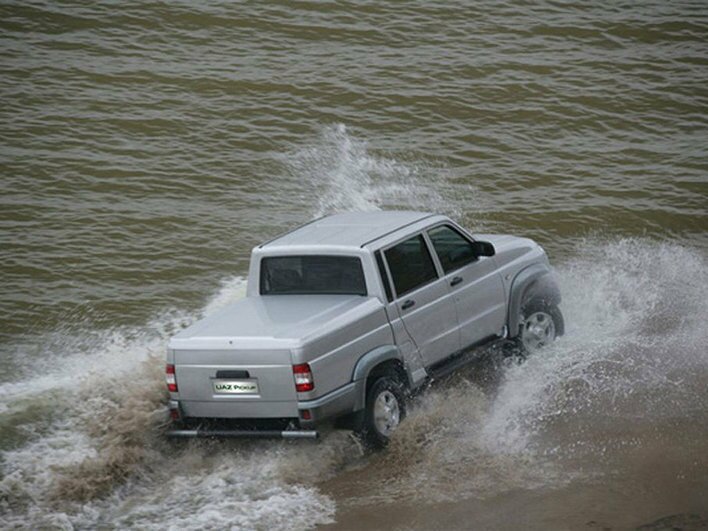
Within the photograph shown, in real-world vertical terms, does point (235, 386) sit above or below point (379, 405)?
above

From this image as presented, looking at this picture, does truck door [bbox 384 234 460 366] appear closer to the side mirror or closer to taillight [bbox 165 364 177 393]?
the side mirror

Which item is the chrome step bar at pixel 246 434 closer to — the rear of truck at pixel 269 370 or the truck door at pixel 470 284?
the rear of truck at pixel 269 370

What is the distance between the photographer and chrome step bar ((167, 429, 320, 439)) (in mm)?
8930

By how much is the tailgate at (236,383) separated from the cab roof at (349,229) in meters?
1.50

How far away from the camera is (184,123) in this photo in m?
18.6

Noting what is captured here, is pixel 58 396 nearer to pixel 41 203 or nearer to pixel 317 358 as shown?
pixel 317 358

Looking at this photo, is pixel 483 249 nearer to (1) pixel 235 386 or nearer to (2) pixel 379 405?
(2) pixel 379 405

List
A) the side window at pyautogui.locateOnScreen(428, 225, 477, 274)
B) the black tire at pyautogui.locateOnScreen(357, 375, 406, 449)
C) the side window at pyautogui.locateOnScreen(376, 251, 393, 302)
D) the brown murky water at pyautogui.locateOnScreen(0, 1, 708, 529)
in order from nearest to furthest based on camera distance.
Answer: the brown murky water at pyautogui.locateOnScreen(0, 1, 708, 529), the black tire at pyautogui.locateOnScreen(357, 375, 406, 449), the side window at pyautogui.locateOnScreen(376, 251, 393, 302), the side window at pyautogui.locateOnScreen(428, 225, 477, 274)

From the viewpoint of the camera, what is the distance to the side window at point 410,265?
9953mm

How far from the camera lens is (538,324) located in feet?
37.7

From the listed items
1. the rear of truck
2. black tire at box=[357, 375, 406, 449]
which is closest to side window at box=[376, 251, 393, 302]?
the rear of truck

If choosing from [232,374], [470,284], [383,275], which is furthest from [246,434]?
[470,284]

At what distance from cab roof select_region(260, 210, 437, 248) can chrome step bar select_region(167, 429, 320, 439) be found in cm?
173

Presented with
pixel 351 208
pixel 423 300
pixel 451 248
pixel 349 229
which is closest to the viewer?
pixel 423 300
